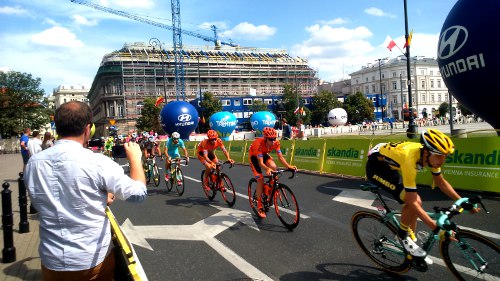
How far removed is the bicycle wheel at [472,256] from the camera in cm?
332

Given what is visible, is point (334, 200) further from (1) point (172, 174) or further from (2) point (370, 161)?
(1) point (172, 174)

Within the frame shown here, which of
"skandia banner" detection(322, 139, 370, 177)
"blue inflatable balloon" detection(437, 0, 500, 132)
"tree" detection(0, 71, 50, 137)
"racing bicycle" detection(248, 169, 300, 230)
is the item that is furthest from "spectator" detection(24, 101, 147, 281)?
"tree" detection(0, 71, 50, 137)

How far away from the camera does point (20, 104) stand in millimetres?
61500

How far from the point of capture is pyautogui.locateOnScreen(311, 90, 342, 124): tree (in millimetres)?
76119

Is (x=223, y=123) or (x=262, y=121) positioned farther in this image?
(x=262, y=121)

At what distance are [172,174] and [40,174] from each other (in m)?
9.12

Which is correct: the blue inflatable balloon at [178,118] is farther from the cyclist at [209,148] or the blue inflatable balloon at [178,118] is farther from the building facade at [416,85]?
the building facade at [416,85]

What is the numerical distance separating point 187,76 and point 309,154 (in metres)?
97.1

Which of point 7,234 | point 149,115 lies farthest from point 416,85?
point 7,234

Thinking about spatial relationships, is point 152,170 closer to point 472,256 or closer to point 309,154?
point 309,154

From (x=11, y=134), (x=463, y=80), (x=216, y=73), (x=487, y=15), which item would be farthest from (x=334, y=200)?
(x=216, y=73)

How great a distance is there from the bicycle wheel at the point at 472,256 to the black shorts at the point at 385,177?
0.80 m

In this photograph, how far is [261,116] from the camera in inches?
1672

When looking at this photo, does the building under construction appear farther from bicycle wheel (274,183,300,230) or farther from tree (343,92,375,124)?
bicycle wheel (274,183,300,230)
